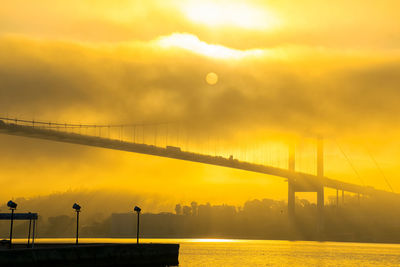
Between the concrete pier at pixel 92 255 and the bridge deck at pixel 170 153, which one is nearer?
the concrete pier at pixel 92 255

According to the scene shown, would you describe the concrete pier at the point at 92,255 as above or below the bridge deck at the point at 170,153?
below

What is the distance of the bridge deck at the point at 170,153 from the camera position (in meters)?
97.8

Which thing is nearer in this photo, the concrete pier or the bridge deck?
the concrete pier

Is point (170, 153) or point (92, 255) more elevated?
point (170, 153)

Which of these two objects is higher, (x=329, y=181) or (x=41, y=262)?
(x=329, y=181)

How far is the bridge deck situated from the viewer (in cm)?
9776

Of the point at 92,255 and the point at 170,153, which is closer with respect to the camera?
the point at 92,255

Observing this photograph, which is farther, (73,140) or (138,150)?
(138,150)

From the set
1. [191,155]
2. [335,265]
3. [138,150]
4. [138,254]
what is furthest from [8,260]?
[191,155]

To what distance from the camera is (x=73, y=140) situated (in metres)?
102

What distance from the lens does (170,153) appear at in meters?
116

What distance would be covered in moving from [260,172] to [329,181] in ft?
89.1

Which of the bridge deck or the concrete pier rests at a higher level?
the bridge deck

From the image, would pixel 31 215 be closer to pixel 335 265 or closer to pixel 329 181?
pixel 335 265
